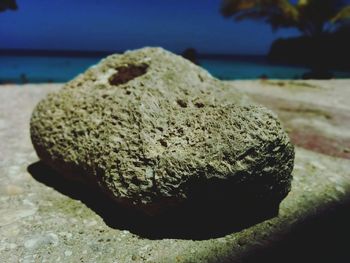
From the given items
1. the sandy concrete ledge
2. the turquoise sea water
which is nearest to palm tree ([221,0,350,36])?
the turquoise sea water

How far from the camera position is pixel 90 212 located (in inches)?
87.3

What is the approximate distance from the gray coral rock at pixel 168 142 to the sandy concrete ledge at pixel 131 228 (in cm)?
17

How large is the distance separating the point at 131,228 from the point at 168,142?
0.52 meters

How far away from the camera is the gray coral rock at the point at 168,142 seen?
191cm

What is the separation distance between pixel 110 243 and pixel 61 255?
247mm

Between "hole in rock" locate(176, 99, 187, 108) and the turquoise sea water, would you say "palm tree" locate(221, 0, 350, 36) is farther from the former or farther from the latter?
"hole in rock" locate(176, 99, 187, 108)

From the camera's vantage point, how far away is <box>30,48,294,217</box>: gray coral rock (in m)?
1.91

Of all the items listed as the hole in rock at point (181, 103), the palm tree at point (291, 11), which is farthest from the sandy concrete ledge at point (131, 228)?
the palm tree at point (291, 11)

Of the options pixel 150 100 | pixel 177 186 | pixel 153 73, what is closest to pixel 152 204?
pixel 177 186

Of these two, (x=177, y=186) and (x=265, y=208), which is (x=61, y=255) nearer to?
(x=177, y=186)

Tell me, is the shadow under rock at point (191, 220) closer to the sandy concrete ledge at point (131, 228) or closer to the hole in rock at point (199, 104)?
the sandy concrete ledge at point (131, 228)

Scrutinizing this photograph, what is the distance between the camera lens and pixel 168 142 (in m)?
2.03

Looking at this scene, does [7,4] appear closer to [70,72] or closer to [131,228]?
[131,228]

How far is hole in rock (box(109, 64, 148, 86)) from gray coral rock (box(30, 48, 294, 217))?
127mm
